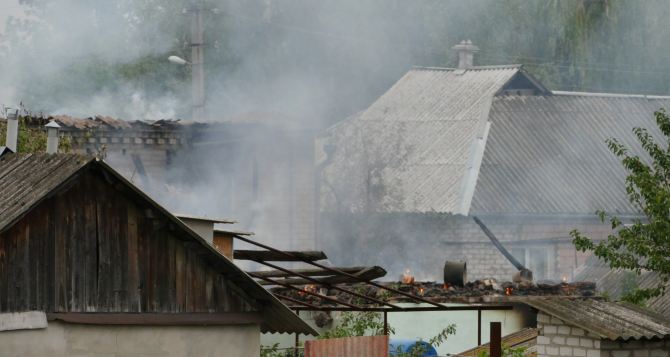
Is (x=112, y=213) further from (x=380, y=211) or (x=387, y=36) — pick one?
(x=387, y=36)

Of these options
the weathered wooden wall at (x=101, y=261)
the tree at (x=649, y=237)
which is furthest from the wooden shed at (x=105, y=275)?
the tree at (x=649, y=237)

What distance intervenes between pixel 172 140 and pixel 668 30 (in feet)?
70.8

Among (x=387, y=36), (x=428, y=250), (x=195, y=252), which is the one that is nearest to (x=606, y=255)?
(x=195, y=252)

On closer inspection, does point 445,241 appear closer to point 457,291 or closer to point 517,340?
point 457,291

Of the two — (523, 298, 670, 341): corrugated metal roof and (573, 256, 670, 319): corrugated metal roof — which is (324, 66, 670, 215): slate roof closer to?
(573, 256, 670, 319): corrugated metal roof

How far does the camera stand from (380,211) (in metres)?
45.6

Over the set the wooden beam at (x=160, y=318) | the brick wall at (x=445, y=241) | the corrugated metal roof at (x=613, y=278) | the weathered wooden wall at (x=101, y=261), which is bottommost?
the wooden beam at (x=160, y=318)

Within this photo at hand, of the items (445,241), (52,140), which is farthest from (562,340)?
(445,241)

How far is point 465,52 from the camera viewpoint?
50562mm

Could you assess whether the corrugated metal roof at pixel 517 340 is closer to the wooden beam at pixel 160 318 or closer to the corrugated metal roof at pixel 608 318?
the corrugated metal roof at pixel 608 318

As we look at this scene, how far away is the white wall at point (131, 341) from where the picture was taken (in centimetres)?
1362

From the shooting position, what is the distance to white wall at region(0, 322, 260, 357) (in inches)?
536

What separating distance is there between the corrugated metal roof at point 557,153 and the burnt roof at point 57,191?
2881cm

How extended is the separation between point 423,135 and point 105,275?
34.0 metres
